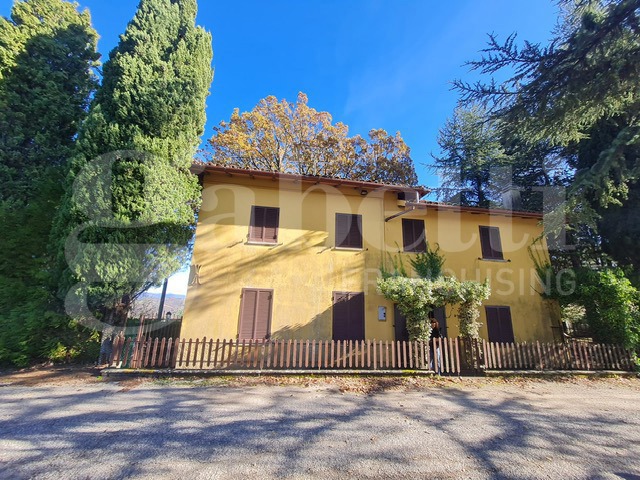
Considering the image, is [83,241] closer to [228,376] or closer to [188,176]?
[188,176]

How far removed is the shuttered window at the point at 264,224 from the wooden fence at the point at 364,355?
389 centimetres

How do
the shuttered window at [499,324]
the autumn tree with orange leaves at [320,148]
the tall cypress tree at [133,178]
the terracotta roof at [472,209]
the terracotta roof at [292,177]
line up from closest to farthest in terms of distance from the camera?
the tall cypress tree at [133,178], the terracotta roof at [292,177], the shuttered window at [499,324], the terracotta roof at [472,209], the autumn tree with orange leaves at [320,148]

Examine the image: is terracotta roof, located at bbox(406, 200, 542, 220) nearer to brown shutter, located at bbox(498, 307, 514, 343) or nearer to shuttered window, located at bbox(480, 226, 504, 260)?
shuttered window, located at bbox(480, 226, 504, 260)

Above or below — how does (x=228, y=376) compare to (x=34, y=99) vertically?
below

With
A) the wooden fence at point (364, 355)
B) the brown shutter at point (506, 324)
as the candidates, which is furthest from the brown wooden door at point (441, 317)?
the brown shutter at point (506, 324)

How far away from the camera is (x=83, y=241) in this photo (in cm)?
838

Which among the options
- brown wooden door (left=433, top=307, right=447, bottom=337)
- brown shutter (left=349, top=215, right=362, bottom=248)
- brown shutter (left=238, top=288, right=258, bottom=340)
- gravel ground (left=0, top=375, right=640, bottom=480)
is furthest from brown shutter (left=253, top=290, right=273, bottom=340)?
brown wooden door (left=433, top=307, right=447, bottom=337)

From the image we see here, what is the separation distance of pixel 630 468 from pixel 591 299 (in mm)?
9734

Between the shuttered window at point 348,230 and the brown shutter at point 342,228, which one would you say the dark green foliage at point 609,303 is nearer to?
the shuttered window at point 348,230

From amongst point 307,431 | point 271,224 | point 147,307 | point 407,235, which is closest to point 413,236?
point 407,235

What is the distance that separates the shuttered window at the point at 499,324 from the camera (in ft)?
39.6

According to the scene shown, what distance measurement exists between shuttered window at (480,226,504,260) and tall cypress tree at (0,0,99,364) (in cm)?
1631

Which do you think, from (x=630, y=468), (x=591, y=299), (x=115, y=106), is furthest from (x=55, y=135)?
(x=591, y=299)

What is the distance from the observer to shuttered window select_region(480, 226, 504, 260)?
13188 mm
